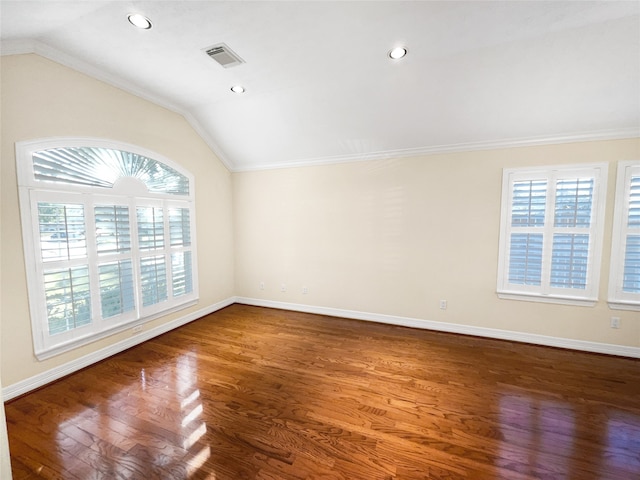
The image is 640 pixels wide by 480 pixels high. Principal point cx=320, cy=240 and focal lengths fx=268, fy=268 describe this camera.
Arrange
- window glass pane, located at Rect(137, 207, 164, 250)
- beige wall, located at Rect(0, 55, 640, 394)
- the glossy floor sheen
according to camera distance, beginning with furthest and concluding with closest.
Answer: window glass pane, located at Rect(137, 207, 164, 250)
beige wall, located at Rect(0, 55, 640, 394)
the glossy floor sheen

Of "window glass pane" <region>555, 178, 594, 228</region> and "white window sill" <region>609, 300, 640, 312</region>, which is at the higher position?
"window glass pane" <region>555, 178, 594, 228</region>

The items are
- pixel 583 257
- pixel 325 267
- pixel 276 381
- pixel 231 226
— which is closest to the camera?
pixel 276 381

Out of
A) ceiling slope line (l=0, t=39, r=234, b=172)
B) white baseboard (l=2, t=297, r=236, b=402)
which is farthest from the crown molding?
white baseboard (l=2, t=297, r=236, b=402)

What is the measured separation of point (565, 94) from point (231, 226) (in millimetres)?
4863

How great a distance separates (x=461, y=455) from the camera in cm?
175

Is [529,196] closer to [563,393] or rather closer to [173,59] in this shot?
[563,393]

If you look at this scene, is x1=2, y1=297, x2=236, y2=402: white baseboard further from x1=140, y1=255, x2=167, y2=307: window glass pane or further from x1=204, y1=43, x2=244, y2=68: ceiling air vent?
x1=204, y1=43, x2=244, y2=68: ceiling air vent

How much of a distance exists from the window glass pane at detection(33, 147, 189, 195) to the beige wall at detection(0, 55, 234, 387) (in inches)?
6.3

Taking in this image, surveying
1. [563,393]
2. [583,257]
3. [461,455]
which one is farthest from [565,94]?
[461,455]

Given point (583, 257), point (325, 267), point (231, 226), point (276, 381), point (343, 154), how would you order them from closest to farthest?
point (276, 381)
point (583, 257)
point (343, 154)
point (325, 267)
point (231, 226)

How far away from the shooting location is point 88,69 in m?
2.71

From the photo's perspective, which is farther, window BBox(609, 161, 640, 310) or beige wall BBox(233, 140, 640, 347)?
beige wall BBox(233, 140, 640, 347)

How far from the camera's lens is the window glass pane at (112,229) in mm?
2895

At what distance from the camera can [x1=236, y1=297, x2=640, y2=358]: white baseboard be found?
3068 mm
